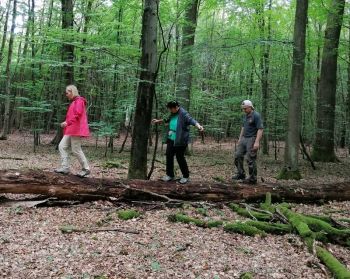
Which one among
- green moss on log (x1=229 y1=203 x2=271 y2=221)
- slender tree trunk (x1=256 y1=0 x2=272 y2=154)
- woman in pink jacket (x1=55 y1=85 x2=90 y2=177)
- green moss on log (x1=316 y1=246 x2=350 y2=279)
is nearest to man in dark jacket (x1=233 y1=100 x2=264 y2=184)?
green moss on log (x1=229 y1=203 x2=271 y2=221)

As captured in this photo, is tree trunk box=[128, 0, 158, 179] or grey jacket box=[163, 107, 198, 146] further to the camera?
tree trunk box=[128, 0, 158, 179]

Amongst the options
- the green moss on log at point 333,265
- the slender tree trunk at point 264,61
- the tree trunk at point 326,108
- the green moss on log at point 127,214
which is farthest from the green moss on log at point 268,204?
the tree trunk at point 326,108

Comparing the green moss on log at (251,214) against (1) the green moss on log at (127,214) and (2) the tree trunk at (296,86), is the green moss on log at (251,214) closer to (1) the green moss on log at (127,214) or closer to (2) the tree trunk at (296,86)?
(1) the green moss on log at (127,214)

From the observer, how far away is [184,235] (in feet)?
17.7

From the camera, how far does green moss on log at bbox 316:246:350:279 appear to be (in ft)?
13.6

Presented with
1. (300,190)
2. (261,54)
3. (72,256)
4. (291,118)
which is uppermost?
(261,54)

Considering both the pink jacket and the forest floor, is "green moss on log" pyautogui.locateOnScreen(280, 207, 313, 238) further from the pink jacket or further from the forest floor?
the pink jacket

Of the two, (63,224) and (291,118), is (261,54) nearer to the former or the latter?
(291,118)

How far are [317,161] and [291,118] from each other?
20.3ft

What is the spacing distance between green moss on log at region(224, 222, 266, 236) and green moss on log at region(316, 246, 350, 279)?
38.7 inches

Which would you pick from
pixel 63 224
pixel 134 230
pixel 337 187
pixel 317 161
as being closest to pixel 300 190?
pixel 337 187

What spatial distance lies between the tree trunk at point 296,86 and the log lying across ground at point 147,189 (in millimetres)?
2444

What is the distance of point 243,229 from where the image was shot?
5.69 meters

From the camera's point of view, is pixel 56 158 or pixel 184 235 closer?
pixel 184 235
